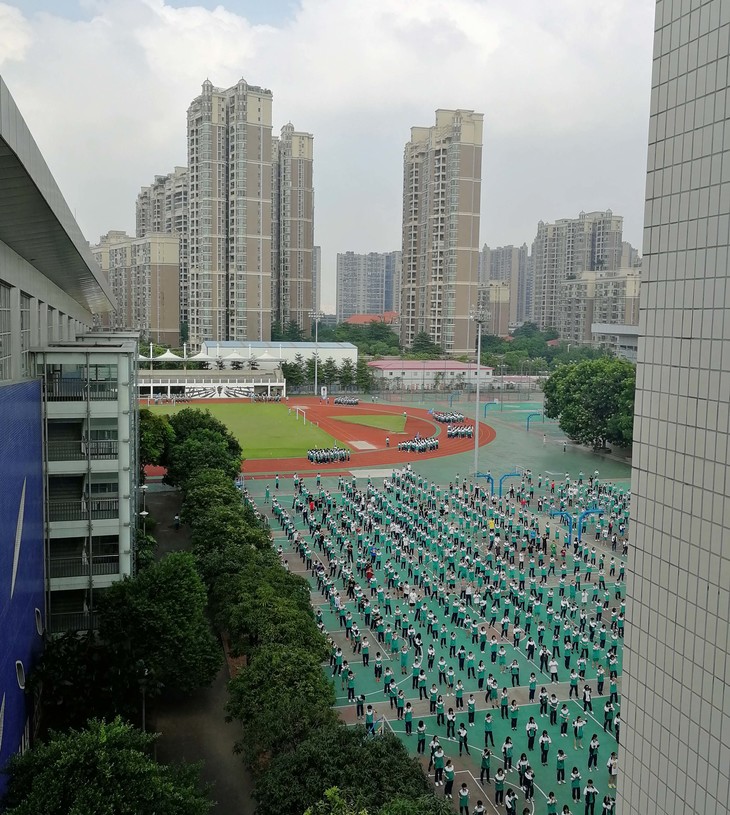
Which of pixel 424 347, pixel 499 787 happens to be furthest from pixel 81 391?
pixel 424 347

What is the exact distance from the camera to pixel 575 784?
1002 centimetres

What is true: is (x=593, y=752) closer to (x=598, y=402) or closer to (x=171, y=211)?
(x=598, y=402)

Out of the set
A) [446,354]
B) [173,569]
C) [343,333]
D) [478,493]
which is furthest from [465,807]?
[343,333]

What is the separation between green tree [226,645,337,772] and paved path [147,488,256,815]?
1.95ft

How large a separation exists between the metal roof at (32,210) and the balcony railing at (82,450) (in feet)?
9.84

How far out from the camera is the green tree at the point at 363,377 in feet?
184

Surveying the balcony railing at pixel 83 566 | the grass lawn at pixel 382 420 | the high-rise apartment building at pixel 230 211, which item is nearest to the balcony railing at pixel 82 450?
the balcony railing at pixel 83 566

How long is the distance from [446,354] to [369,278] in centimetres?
7295

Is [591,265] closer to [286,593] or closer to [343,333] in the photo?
[343,333]

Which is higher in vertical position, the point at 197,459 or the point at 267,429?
the point at 197,459

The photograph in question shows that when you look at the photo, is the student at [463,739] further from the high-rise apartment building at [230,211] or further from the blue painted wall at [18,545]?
the high-rise apartment building at [230,211]

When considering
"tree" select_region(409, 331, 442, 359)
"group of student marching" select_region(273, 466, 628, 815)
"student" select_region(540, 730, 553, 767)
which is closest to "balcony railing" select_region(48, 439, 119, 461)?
"group of student marching" select_region(273, 466, 628, 815)

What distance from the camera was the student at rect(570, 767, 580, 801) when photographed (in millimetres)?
9863

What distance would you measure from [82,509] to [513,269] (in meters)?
120
